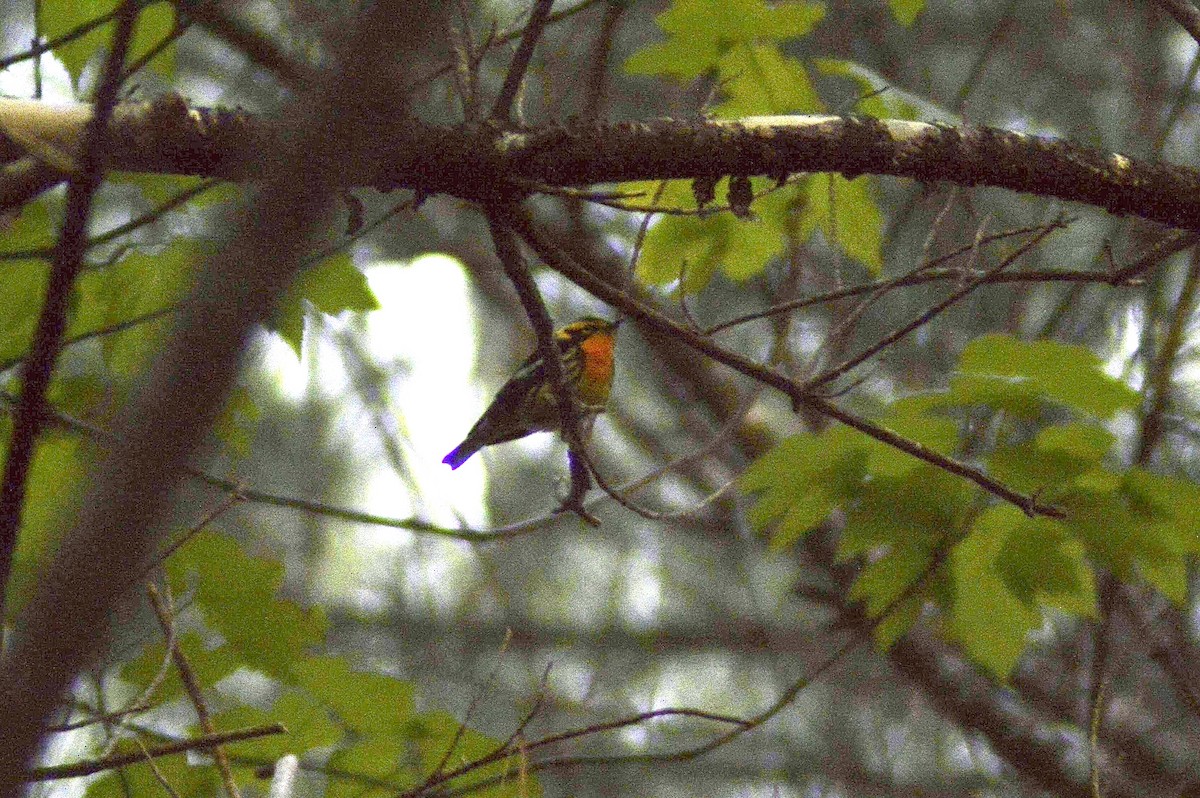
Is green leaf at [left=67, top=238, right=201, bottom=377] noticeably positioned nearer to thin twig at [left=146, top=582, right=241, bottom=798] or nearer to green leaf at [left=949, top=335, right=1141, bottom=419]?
thin twig at [left=146, top=582, right=241, bottom=798]

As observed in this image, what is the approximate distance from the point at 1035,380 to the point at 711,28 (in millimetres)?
910

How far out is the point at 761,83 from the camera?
2.63 m

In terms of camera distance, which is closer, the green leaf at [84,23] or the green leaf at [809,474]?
the green leaf at [84,23]

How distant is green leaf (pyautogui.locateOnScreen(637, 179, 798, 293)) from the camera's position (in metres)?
2.74

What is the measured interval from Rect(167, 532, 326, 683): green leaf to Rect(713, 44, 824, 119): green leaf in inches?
48.9

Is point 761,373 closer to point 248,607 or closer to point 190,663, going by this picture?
point 248,607

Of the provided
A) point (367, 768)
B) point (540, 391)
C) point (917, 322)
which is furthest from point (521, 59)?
point (540, 391)

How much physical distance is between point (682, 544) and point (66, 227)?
192 inches

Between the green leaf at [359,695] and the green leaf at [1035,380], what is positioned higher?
the green leaf at [1035,380]

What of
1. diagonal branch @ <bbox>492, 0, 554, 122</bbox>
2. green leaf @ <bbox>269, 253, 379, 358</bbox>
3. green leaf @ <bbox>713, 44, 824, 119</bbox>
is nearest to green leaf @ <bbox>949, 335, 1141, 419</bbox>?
green leaf @ <bbox>713, 44, 824, 119</bbox>

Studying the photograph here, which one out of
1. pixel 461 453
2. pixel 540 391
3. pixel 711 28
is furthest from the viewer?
pixel 461 453

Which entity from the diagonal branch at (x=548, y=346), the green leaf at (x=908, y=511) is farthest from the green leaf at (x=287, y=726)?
the green leaf at (x=908, y=511)

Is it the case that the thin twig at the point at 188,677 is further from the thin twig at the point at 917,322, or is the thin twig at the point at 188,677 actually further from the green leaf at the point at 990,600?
the green leaf at the point at 990,600

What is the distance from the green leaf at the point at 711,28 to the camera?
2521 millimetres
